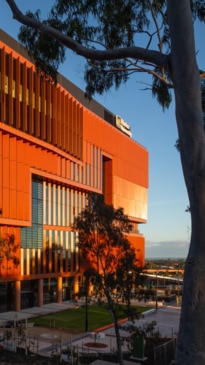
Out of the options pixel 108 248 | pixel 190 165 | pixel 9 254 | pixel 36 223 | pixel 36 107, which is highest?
pixel 36 107

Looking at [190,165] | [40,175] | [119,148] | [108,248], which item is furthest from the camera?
[119,148]

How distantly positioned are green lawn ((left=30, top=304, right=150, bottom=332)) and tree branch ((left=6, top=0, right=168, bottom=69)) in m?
26.8

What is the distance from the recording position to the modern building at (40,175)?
40531 mm

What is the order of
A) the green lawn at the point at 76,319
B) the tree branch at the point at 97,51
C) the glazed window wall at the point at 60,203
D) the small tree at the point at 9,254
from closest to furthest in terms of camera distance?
the tree branch at the point at 97,51 < the green lawn at the point at 76,319 < the small tree at the point at 9,254 < the glazed window wall at the point at 60,203

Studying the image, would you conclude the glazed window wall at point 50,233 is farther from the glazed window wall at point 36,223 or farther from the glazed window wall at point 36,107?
the glazed window wall at point 36,107

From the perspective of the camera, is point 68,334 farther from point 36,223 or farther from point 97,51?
point 97,51

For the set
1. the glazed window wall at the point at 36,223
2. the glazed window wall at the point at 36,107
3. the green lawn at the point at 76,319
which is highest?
the glazed window wall at the point at 36,107

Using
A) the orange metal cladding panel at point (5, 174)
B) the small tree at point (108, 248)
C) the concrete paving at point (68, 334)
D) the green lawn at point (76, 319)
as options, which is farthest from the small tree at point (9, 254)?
the small tree at point (108, 248)

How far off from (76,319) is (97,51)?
3254cm

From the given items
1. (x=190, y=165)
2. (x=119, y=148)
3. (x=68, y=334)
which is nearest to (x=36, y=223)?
(x=68, y=334)

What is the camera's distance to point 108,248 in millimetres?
23828

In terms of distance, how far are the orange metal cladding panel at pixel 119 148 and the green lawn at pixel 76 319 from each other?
22.0 meters

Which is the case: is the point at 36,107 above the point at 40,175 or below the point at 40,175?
above

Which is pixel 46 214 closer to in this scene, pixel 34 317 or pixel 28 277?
pixel 28 277
